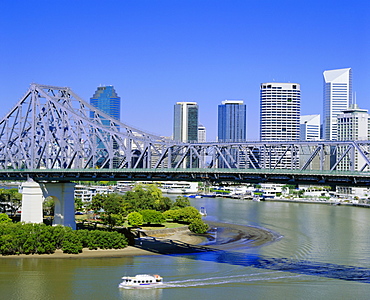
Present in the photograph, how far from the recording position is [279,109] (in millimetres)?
145875

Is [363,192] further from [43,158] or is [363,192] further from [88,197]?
[43,158]

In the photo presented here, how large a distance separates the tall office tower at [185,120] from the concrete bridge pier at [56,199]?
136161 mm

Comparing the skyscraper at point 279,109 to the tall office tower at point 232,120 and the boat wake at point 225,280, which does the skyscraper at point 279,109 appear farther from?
the boat wake at point 225,280

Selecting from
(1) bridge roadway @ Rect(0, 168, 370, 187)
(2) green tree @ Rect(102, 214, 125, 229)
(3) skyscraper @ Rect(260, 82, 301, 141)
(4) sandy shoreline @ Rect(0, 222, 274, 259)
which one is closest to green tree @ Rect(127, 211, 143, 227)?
(2) green tree @ Rect(102, 214, 125, 229)

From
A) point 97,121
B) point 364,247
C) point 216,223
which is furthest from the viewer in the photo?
point 216,223

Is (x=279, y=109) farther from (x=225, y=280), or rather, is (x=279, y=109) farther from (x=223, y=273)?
(x=225, y=280)

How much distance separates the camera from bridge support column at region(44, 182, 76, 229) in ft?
132

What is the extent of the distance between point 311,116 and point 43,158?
443ft

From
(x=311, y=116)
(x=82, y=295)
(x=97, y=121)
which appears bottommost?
(x=82, y=295)

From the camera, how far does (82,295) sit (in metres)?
24.7

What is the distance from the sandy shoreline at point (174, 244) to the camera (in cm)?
3350

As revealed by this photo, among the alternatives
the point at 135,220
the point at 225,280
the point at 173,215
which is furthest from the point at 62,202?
the point at 225,280

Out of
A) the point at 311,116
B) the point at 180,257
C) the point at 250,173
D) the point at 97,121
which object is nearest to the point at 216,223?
the point at 97,121

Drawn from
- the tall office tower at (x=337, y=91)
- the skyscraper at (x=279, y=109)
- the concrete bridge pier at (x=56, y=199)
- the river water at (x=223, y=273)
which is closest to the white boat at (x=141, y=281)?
the river water at (x=223, y=273)
